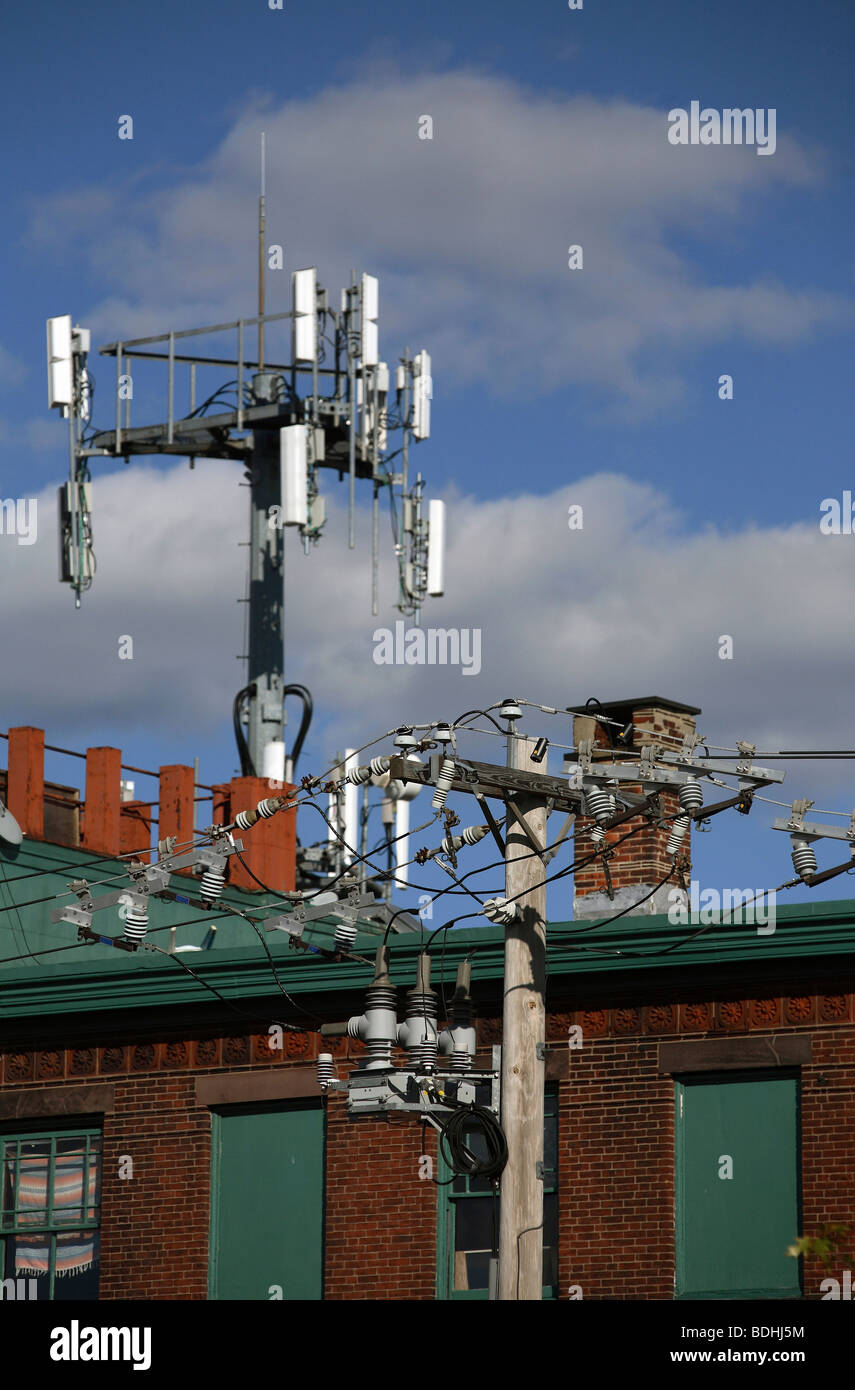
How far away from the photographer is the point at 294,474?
45.8m

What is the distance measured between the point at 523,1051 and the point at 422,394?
32.3 meters

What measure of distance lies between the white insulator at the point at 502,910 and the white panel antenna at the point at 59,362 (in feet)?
103

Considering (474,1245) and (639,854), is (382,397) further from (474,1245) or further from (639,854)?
(474,1245)

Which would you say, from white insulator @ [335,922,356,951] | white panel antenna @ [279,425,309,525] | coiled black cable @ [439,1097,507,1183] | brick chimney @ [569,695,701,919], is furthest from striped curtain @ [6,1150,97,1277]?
white panel antenna @ [279,425,309,525]

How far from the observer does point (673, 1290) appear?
22.4 meters

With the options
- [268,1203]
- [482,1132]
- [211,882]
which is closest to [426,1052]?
[482,1132]

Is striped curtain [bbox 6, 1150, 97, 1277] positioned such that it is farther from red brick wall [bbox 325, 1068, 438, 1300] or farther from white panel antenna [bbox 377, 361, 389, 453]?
white panel antenna [bbox 377, 361, 389, 453]

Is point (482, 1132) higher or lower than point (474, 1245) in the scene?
higher

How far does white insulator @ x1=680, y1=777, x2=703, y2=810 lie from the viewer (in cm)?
1872
